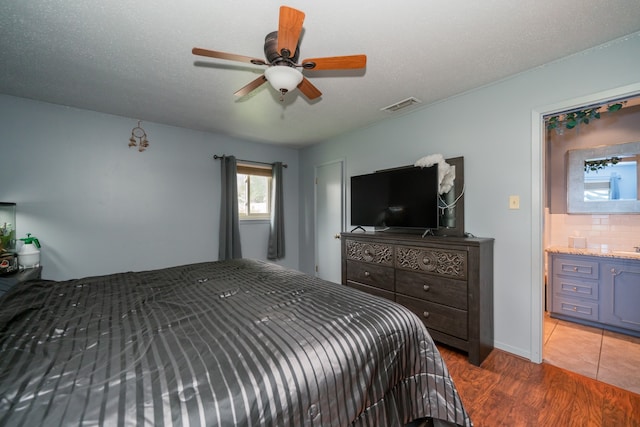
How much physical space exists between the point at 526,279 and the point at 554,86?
5.08ft

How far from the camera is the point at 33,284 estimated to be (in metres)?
1.61

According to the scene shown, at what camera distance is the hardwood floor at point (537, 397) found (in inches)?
60.3

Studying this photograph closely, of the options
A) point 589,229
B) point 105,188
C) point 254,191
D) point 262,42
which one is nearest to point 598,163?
point 589,229

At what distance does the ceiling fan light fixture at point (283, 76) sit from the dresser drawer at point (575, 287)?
347 centimetres

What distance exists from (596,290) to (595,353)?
30.6 inches

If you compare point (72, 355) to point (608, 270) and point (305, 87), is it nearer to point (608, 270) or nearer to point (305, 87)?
point (305, 87)

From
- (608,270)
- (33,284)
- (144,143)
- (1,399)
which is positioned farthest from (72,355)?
(608,270)

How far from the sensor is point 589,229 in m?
2.95

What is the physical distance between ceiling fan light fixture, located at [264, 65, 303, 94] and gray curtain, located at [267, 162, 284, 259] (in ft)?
9.09

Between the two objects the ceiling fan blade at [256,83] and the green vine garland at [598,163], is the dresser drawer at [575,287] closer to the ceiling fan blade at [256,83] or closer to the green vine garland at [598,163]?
the green vine garland at [598,163]

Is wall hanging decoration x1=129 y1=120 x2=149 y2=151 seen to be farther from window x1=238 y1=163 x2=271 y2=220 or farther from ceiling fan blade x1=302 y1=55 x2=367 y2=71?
ceiling fan blade x1=302 y1=55 x2=367 y2=71

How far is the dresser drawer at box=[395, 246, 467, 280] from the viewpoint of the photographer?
6.99 feet

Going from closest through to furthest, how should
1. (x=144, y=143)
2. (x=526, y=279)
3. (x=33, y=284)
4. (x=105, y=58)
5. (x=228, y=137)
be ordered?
(x=33, y=284) → (x=105, y=58) → (x=526, y=279) → (x=144, y=143) → (x=228, y=137)

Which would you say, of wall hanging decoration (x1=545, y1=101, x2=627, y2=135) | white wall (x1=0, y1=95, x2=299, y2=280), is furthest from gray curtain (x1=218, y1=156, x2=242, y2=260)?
wall hanging decoration (x1=545, y1=101, x2=627, y2=135)
